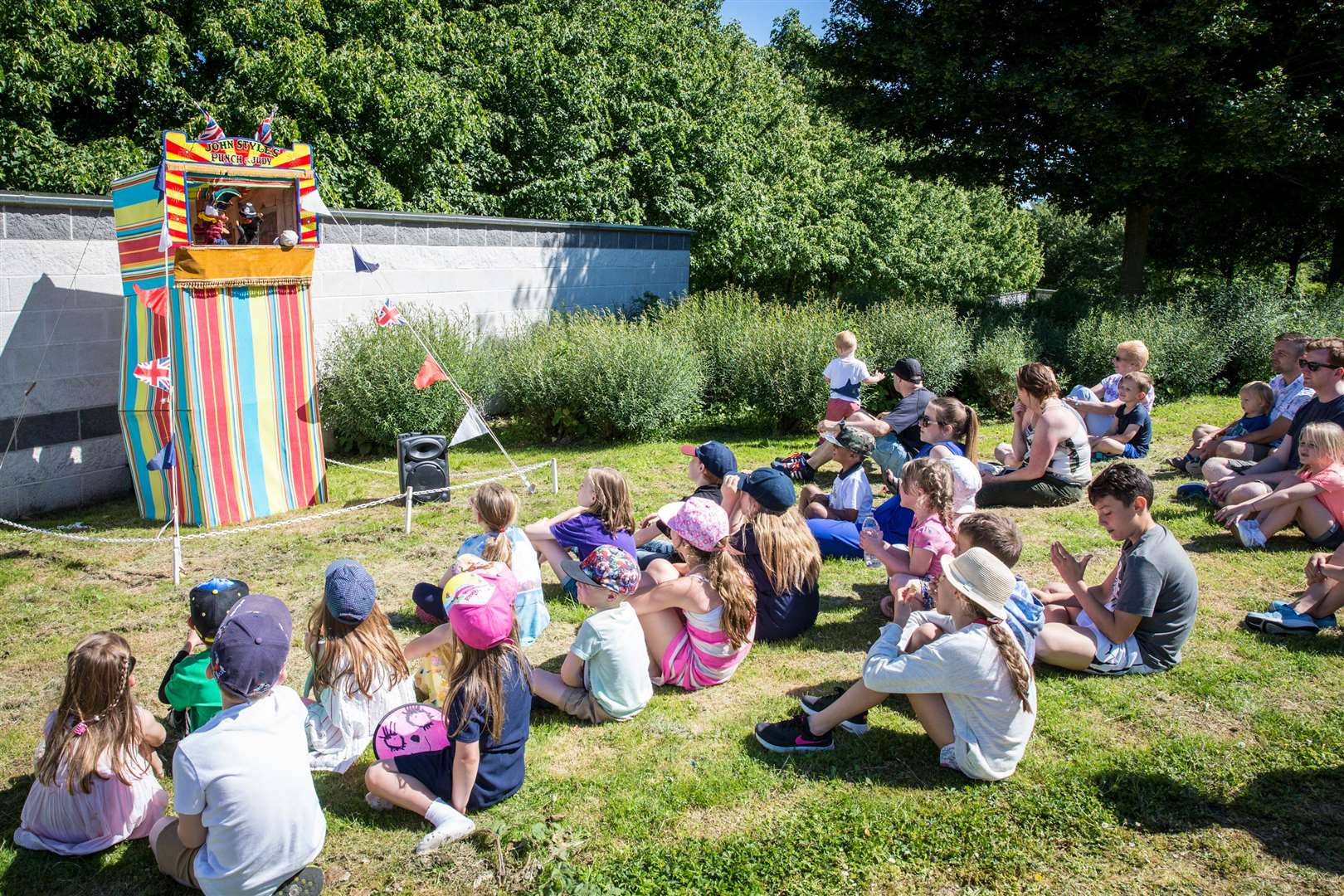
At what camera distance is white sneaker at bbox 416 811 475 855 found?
3492 millimetres

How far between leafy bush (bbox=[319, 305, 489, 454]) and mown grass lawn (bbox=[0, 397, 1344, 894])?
13.7 feet

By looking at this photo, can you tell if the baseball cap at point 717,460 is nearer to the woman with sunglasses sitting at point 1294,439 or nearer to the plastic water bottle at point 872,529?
the plastic water bottle at point 872,529

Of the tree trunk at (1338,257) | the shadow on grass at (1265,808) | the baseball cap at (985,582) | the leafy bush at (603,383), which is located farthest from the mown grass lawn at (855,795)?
the tree trunk at (1338,257)

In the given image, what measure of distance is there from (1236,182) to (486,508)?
15.8 metres

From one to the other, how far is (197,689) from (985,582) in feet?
11.0

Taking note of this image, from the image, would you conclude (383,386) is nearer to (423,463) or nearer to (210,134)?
(423,463)

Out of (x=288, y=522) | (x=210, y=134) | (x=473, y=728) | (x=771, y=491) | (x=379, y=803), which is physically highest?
(x=210, y=134)

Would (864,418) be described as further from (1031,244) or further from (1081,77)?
(1031,244)

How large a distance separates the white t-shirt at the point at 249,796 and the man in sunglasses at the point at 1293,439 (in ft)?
21.9

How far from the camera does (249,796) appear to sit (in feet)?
9.85

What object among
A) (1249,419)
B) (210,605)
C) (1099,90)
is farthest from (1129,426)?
(210,605)

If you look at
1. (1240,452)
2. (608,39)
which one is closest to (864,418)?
(1240,452)

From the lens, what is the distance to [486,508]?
5.14 metres

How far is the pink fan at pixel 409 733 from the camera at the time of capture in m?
3.68
